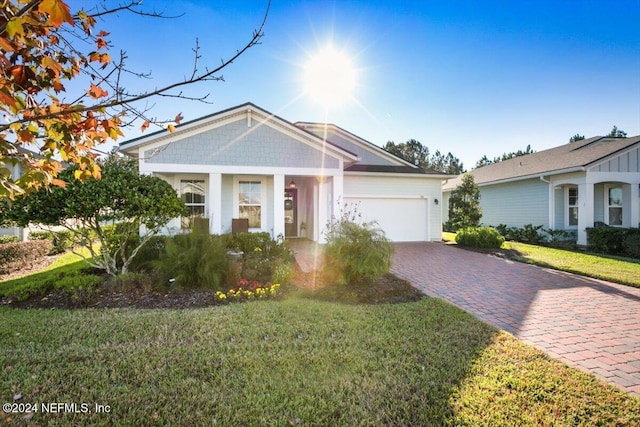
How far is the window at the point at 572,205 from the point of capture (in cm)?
1517

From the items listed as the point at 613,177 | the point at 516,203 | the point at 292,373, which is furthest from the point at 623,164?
the point at 292,373

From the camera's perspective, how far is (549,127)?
16281mm

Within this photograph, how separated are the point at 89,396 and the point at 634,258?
16436 millimetres

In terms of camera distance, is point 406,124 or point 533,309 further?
point 406,124

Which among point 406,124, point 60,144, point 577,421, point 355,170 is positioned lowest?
point 577,421

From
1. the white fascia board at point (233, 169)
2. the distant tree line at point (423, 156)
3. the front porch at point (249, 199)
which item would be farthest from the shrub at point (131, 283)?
the distant tree line at point (423, 156)

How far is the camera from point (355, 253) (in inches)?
258

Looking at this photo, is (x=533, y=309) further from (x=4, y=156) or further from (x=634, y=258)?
(x=634, y=258)

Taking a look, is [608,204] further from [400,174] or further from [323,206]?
[323,206]

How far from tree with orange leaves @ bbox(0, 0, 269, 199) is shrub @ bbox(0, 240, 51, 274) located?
9.88 meters

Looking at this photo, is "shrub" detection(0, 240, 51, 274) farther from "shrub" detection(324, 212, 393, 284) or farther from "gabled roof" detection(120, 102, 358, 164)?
"shrub" detection(324, 212, 393, 284)

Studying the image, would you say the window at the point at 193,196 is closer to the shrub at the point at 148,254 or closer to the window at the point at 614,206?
the shrub at the point at 148,254

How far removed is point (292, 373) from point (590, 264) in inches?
447

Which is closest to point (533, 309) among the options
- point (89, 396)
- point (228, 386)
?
point (228, 386)
